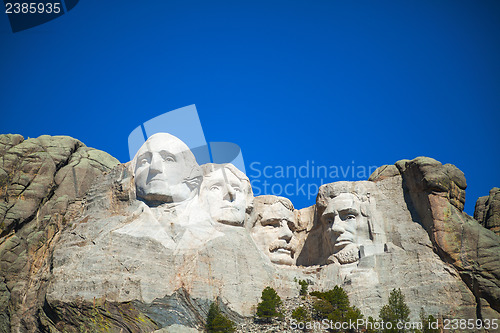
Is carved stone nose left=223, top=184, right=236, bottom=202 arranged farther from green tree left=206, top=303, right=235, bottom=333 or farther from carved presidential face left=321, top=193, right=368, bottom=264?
green tree left=206, top=303, right=235, bottom=333

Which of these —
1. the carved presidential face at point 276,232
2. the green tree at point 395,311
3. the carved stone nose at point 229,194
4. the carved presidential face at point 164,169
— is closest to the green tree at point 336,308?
the green tree at point 395,311

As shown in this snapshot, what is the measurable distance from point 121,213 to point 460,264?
47.7ft

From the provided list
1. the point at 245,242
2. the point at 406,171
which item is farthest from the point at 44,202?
the point at 406,171

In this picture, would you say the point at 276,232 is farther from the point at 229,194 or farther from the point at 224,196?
Result: the point at 224,196

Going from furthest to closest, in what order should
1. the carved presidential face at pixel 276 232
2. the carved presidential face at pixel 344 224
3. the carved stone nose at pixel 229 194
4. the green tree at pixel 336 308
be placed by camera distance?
the carved presidential face at pixel 276 232 → the carved stone nose at pixel 229 194 → the carved presidential face at pixel 344 224 → the green tree at pixel 336 308

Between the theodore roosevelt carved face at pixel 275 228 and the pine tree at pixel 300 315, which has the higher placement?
the theodore roosevelt carved face at pixel 275 228

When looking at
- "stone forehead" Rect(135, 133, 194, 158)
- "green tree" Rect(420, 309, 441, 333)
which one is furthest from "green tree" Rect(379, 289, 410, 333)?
"stone forehead" Rect(135, 133, 194, 158)

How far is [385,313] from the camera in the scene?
28547 millimetres

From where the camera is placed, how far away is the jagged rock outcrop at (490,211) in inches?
1384

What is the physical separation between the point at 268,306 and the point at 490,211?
542 inches

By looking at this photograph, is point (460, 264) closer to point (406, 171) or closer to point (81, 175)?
point (406, 171)

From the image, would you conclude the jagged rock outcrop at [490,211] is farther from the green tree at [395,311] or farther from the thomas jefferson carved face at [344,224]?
the green tree at [395,311]

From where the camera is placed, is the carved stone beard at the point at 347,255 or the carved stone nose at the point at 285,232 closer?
the carved stone beard at the point at 347,255

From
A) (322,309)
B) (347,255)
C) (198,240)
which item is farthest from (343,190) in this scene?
(198,240)
